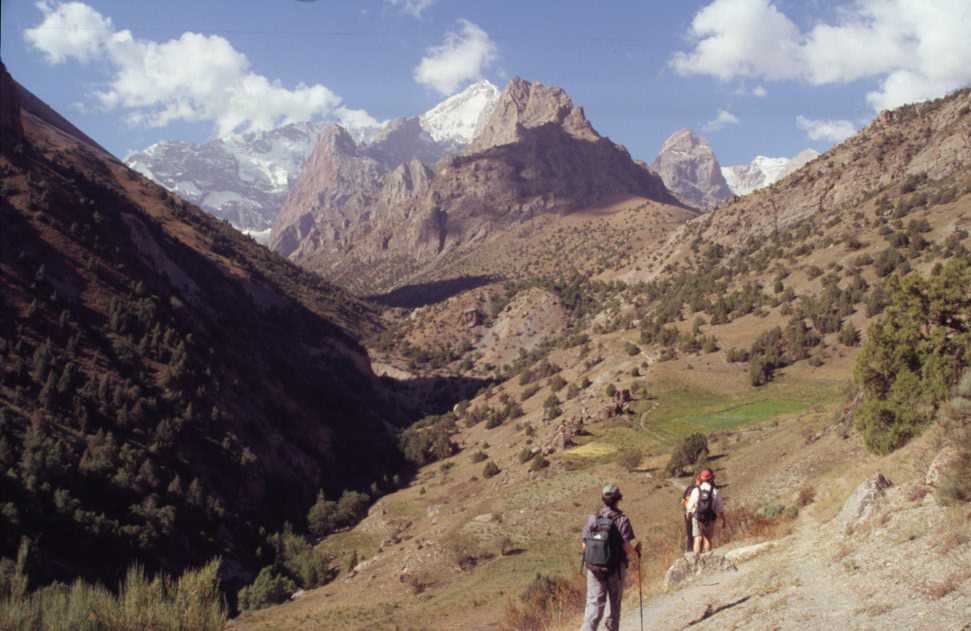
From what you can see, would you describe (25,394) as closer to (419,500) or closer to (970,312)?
(419,500)

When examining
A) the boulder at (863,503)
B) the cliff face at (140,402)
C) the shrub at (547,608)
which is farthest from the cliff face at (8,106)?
the boulder at (863,503)

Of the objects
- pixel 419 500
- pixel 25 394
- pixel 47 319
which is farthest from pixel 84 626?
pixel 47 319

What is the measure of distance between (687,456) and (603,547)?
24777 millimetres

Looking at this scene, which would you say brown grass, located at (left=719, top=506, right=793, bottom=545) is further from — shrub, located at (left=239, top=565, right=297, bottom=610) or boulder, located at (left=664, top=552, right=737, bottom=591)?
shrub, located at (left=239, top=565, right=297, bottom=610)

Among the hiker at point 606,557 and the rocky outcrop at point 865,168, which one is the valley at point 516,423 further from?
the hiker at point 606,557

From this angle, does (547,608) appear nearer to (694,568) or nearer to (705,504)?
(694,568)

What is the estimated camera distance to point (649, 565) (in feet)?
53.8

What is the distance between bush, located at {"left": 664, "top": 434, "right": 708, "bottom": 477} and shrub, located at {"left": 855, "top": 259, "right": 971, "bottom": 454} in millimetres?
11818

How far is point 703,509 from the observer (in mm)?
13664

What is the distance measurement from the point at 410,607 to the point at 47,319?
35.5 meters

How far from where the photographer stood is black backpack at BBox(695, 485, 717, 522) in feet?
44.8

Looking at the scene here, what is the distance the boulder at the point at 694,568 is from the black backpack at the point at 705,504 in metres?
0.75

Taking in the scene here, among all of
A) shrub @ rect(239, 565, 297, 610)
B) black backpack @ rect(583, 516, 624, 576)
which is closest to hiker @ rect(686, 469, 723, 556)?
black backpack @ rect(583, 516, 624, 576)

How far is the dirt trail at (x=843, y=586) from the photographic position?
8727 millimetres
